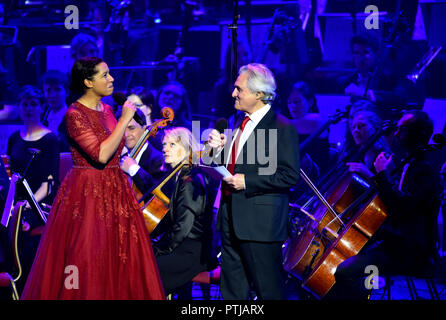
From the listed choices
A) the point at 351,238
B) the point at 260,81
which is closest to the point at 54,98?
the point at 260,81

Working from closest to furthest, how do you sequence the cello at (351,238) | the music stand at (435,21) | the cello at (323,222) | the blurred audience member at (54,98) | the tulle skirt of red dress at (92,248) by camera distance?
the tulle skirt of red dress at (92,248) < the cello at (351,238) < the cello at (323,222) < the music stand at (435,21) < the blurred audience member at (54,98)

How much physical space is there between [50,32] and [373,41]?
3.04m

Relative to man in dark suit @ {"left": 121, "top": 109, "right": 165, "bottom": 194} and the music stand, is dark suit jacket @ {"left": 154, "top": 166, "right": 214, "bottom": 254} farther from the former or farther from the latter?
the music stand

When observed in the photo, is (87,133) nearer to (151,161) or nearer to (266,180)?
(266,180)

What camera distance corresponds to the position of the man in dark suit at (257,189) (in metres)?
2.82

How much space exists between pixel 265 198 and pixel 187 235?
873 mm

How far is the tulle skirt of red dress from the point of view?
269cm

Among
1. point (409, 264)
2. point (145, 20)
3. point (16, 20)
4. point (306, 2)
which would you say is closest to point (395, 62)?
point (306, 2)

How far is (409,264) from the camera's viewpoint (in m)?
3.40

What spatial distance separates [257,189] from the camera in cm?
281

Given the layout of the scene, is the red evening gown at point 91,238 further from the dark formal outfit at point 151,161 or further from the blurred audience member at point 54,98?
the blurred audience member at point 54,98

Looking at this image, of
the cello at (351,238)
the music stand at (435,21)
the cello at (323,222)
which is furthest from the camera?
the music stand at (435,21)

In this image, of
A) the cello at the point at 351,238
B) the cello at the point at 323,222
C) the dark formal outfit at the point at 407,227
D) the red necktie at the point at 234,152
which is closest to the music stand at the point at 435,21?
the cello at the point at 323,222
